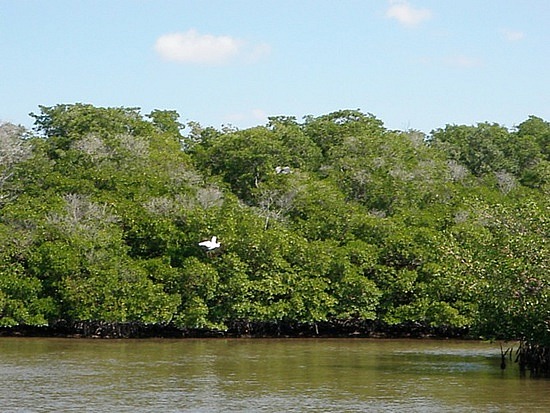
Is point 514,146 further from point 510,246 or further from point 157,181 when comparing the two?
point 510,246

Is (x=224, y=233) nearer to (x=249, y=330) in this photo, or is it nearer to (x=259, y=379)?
(x=249, y=330)

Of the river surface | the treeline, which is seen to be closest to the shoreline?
the treeline

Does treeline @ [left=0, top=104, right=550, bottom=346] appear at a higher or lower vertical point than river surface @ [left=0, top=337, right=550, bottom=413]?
higher

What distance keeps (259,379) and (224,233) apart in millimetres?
15351

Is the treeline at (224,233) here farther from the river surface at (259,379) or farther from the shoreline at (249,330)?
the river surface at (259,379)

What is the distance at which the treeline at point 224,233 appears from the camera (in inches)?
1352

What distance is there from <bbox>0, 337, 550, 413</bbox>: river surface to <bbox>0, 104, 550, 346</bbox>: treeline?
3.40 m

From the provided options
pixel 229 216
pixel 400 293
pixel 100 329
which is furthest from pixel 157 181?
pixel 400 293

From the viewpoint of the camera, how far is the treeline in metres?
34.3

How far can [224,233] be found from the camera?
119ft

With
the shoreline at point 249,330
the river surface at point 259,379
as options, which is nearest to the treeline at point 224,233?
the shoreline at point 249,330

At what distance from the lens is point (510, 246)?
64.9ft

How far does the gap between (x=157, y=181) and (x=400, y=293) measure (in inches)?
440

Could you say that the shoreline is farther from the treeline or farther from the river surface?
the river surface
